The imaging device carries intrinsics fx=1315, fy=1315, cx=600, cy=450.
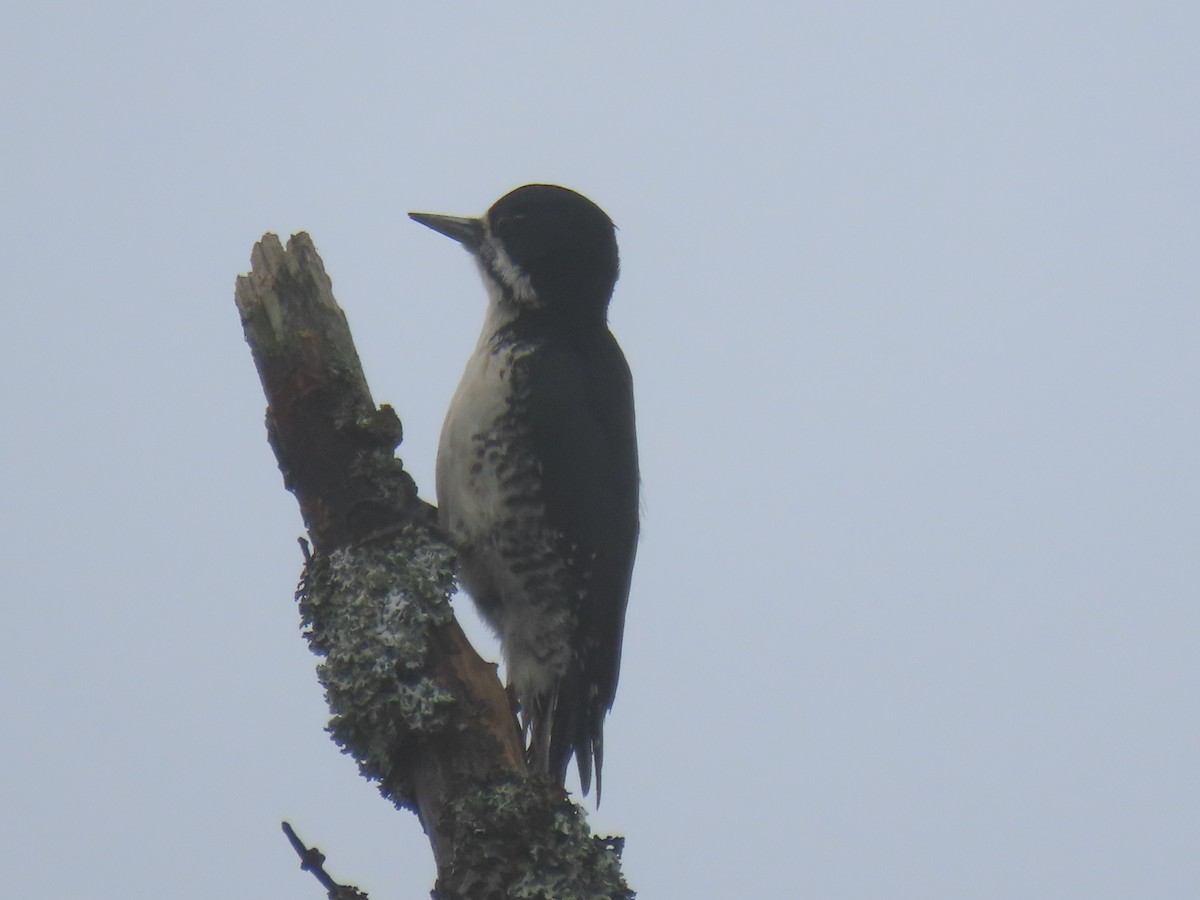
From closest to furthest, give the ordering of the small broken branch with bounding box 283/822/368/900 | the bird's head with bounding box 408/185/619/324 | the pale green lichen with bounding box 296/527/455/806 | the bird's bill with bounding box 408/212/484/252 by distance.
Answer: the small broken branch with bounding box 283/822/368/900, the pale green lichen with bounding box 296/527/455/806, the bird's head with bounding box 408/185/619/324, the bird's bill with bounding box 408/212/484/252

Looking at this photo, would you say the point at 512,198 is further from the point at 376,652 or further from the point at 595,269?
the point at 376,652

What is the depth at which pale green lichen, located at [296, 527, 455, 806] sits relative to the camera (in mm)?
2830

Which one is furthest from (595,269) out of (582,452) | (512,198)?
(582,452)

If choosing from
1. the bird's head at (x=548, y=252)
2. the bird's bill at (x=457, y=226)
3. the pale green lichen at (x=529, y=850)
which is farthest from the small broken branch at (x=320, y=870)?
the bird's bill at (x=457, y=226)

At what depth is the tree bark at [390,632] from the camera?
2631 millimetres

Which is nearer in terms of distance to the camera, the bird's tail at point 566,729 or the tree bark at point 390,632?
the tree bark at point 390,632

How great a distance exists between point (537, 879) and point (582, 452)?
1655 millimetres

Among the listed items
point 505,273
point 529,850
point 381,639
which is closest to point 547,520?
point 505,273

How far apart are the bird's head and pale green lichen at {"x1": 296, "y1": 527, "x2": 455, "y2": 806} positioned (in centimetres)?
132

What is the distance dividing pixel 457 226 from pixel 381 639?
6.78 ft

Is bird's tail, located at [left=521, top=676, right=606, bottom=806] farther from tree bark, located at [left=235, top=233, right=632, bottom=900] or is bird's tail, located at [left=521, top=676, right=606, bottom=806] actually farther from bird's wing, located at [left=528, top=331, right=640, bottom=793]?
tree bark, located at [left=235, top=233, right=632, bottom=900]

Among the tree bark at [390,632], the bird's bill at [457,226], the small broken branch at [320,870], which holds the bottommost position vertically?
the small broken branch at [320,870]

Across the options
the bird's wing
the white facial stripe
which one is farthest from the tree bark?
the white facial stripe

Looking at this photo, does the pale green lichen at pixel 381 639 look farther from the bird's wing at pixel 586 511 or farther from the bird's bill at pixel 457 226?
the bird's bill at pixel 457 226
